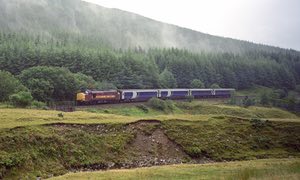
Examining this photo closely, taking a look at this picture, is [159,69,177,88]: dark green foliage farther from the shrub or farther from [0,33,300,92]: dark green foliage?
the shrub

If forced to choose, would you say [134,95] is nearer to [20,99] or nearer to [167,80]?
[20,99]

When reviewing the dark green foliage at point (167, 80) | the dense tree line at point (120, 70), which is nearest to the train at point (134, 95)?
the dense tree line at point (120, 70)

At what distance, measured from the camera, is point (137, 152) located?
138 ft

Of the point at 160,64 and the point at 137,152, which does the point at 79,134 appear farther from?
the point at 160,64

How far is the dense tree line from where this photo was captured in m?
81.4

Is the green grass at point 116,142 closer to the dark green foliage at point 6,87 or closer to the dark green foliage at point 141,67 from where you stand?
the dark green foliage at point 6,87

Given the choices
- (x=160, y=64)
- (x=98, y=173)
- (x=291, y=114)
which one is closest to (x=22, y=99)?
(x=98, y=173)

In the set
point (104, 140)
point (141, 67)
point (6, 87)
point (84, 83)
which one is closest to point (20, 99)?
point (6, 87)

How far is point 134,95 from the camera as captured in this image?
8812cm

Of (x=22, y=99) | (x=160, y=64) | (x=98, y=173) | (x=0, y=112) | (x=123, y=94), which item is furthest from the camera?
(x=160, y=64)

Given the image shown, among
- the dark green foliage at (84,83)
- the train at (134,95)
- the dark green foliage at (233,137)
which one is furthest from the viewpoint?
the dark green foliage at (84,83)

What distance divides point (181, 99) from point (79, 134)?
213 ft

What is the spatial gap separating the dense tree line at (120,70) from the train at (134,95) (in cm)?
641

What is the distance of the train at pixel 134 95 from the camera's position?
77.8 meters
